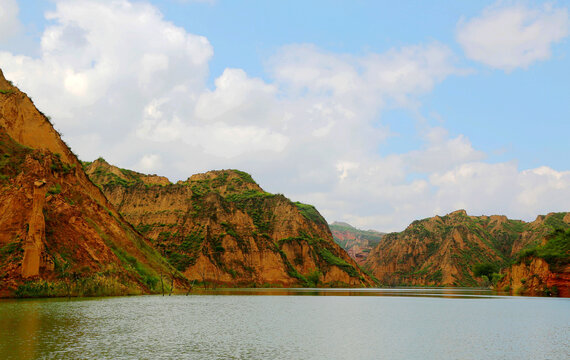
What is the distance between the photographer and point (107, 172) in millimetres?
173375

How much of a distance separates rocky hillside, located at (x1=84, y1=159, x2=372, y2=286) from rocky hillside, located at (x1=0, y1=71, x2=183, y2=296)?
5951 cm

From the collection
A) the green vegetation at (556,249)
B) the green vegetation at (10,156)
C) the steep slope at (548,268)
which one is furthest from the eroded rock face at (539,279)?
the green vegetation at (10,156)

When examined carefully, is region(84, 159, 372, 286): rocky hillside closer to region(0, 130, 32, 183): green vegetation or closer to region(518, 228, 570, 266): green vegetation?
region(0, 130, 32, 183): green vegetation

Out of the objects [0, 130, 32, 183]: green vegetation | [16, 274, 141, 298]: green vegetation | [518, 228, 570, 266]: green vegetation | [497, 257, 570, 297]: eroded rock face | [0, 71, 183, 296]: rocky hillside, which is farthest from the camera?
[518, 228, 570, 266]: green vegetation

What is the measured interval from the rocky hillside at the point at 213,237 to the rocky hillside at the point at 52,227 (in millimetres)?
59514

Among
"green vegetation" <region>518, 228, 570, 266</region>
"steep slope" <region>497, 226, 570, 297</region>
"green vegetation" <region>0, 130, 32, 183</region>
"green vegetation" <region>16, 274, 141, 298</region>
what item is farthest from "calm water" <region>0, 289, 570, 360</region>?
"green vegetation" <region>518, 228, 570, 266</region>

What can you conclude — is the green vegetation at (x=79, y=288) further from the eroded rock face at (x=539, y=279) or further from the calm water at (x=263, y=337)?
the eroded rock face at (x=539, y=279)

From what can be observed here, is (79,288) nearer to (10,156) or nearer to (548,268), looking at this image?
(10,156)

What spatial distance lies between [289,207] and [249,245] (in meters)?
38.0

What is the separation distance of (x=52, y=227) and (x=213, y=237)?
95.7 metres

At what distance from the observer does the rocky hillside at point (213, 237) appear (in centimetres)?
14700

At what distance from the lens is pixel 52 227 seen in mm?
60469

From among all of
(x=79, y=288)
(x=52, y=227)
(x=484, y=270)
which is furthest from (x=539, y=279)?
(x=484, y=270)

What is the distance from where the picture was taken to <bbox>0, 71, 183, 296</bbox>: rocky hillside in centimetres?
5344
